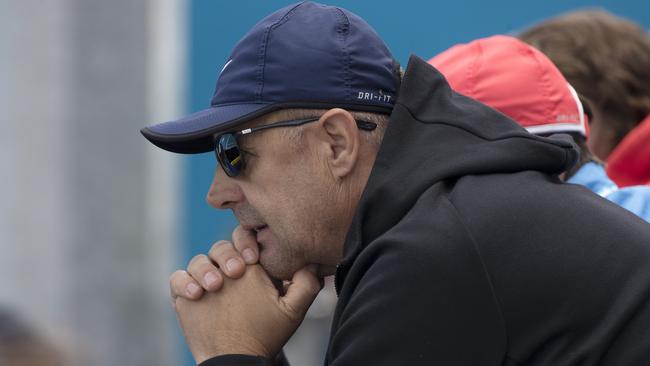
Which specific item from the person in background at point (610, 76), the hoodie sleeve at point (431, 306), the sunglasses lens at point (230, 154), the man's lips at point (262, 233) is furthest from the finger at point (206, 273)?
the person in background at point (610, 76)

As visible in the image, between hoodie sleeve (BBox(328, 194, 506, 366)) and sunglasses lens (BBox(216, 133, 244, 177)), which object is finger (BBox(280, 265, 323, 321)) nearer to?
sunglasses lens (BBox(216, 133, 244, 177))

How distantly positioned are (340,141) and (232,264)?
0.34 meters

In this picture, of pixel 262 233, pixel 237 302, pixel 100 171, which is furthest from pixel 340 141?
pixel 100 171

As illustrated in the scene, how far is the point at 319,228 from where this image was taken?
2383mm

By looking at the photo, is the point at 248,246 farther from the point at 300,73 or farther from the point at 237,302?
the point at 300,73

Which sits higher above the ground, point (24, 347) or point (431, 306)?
point (431, 306)

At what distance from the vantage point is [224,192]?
2.46m

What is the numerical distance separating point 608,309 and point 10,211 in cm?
516

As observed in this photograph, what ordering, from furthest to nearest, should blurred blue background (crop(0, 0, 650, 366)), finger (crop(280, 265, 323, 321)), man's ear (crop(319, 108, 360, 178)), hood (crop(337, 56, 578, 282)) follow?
blurred blue background (crop(0, 0, 650, 366)) < finger (crop(280, 265, 323, 321)) < man's ear (crop(319, 108, 360, 178)) < hood (crop(337, 56, 578, 282))

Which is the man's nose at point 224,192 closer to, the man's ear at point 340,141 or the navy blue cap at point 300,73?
the navy blue cap at point 300,73

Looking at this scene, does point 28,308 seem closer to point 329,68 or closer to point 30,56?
point 30,56

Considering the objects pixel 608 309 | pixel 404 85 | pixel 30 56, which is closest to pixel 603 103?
pixel 404 85

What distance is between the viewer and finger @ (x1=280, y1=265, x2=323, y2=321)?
2.41 metres

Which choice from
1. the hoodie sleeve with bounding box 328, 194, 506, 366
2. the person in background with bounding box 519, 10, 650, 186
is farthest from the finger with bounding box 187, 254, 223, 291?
the person in background with bounding box 519, 10, 650, 186
